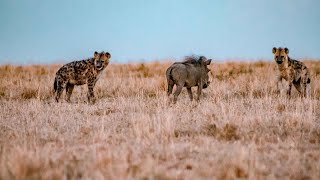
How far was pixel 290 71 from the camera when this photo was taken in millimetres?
13453

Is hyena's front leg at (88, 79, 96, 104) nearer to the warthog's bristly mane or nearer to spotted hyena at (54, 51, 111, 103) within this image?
spotted hyena at (54, 51, 111, 103)

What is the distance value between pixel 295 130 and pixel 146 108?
3882mm

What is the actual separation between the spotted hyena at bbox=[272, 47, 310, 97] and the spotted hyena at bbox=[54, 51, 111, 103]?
520cm

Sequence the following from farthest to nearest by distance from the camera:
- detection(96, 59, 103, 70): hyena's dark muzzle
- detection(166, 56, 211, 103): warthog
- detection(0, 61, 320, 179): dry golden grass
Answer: detection(96, 59, 103, 70): hyena's dark muzzle
detection(166, 56, 211, 103): warthog
detection(0, 61, 320, 179): dry golden grass

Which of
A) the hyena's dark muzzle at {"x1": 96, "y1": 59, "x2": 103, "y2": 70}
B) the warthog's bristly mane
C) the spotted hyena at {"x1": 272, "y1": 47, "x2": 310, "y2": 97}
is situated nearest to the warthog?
the warthog's bristly mane

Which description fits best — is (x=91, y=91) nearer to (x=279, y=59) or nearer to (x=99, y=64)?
(x=99, y=64)

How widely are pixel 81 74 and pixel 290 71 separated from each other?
606 centimetres

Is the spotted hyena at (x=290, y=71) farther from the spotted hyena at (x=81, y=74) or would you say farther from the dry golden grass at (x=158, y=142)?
the spotted hyena at (x=81, y=74)

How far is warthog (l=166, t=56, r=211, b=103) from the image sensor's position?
1118cm

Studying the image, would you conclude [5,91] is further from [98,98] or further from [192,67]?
[192,67]

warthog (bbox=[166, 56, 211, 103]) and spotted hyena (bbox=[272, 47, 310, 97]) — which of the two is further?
spotted hyena (bbox=[272, 47, 310, 97])

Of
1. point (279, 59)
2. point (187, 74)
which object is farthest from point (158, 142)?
point (279, 59)

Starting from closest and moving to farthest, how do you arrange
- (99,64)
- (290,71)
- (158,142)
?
1. (158,142)
2. (99,64)
3. (290,71)

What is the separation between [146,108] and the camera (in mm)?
10594
